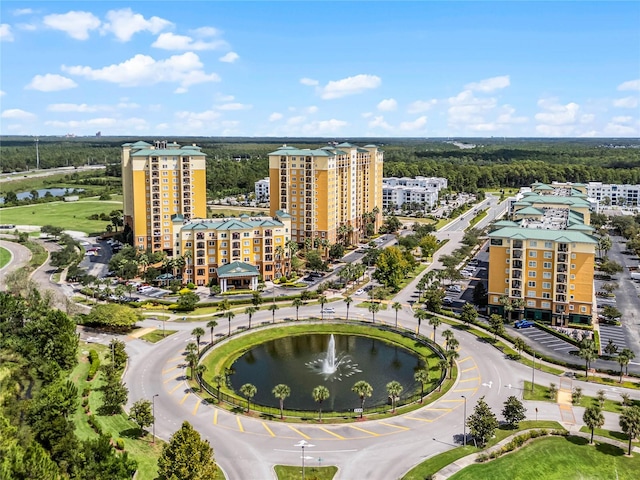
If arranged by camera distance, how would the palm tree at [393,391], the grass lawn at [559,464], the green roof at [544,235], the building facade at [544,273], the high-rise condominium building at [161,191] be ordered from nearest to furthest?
the grass lawn at [559,464], the palm tree at [393,391], the building facade at [544,273], the green roof at [544,235], the high-rise condominium building at [161,191]

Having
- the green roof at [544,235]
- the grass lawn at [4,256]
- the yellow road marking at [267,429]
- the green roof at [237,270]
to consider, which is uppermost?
the green roof at [544,235]

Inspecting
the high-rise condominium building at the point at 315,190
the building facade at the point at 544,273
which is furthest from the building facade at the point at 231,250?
the building facade at the point at 544,273

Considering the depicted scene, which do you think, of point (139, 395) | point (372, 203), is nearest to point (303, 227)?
point (372, 203)

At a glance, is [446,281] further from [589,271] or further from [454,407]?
[454,407]

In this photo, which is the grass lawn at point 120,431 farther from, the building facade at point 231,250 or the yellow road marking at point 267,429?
the building facade at point 231,250

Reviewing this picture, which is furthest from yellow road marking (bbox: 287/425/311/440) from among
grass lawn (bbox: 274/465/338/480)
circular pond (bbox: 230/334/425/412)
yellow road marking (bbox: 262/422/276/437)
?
grass lawn (bbox: 274/465/338/480)

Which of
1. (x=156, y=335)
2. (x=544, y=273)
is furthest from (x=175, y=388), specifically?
(x=544, y=273)
